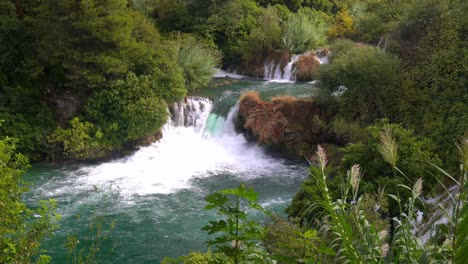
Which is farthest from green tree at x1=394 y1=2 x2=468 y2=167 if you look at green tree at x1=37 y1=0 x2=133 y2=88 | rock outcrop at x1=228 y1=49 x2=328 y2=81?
green tree at x1=37 y1=0 x2=133 y2=88

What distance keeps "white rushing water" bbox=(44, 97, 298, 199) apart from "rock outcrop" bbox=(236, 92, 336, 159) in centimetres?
73

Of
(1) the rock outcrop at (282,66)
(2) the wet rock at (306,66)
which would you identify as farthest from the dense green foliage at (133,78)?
(1) the rock outcrop at (282,66)

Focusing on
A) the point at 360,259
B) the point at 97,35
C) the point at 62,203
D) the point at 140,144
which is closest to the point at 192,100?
the point at 140,144

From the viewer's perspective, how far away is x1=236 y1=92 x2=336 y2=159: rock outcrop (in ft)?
54.9

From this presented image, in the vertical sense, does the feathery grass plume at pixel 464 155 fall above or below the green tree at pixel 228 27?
below

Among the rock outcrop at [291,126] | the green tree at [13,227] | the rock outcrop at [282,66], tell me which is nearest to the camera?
the green tree at [13,227]

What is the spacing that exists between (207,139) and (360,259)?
53.8ft

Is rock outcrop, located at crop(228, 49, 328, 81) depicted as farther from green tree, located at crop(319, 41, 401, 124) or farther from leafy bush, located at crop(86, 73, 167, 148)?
leafy bush, located at crop(86, 73, 167, 148)

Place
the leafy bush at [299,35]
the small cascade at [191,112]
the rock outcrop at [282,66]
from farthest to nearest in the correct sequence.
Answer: the leafy bush at [299,35], the rock outcrop at [282,66], the small cascade at [191,112]

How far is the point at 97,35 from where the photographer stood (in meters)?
15.9

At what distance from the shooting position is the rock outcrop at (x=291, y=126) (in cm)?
1673

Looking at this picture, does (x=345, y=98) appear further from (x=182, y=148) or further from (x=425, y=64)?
(x=182, y=148)

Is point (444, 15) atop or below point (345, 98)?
atop

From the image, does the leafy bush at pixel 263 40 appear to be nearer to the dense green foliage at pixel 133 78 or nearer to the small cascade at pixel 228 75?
the small cascade at pixel 228 75
